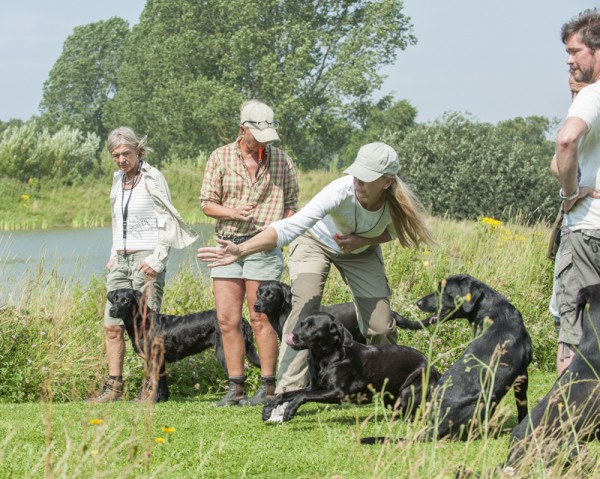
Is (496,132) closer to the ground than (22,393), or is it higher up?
higher up

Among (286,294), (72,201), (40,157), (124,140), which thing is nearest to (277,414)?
(286,294)

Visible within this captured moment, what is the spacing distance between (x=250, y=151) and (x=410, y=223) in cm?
172

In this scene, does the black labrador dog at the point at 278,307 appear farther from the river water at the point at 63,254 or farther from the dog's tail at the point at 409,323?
the river water at the point at 63,254

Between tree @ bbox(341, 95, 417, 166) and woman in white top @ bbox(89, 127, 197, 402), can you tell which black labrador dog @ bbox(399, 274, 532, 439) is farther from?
tree @ bbox(341, 95, 417, 166)

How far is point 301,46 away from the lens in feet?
153

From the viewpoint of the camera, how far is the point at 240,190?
6961 millimetres

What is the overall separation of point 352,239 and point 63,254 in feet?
44.2

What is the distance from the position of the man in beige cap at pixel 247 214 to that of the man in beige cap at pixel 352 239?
0.65m

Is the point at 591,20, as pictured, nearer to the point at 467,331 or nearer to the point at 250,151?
the point at 250,151

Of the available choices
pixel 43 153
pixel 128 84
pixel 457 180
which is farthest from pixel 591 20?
pixel 128 84

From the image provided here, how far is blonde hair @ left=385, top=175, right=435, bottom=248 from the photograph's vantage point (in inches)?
226

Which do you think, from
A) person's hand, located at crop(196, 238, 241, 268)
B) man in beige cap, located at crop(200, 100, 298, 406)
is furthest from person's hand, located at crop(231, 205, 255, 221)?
person's hand, located at crop(196, 238, 241, 268)

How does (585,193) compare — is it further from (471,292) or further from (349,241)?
(349,241)

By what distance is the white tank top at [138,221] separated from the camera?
722cm
